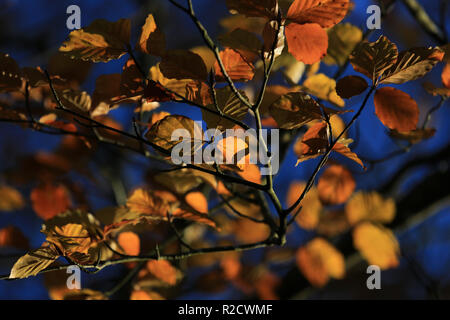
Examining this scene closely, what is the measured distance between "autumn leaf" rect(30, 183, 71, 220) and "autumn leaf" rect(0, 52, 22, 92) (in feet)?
1.59

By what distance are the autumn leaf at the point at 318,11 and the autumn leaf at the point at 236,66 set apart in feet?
0.31

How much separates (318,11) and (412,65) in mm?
146

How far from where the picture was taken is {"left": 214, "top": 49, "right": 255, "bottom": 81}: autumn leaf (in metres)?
0.51

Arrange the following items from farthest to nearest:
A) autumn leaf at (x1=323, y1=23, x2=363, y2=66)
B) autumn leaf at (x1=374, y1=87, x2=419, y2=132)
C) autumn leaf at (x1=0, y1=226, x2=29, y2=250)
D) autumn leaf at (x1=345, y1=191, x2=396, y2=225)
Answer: autumn leaf at (x1=345, y1=191, x2=396, y2=225)
autumn leaf at (x1=0, y1=226, x2=29, y2=250)
autumn leaf at (x1=323, y1=23, x2=363, y2=66)
autumn leaf at (x1=374, y1=87, x2=419, y2=132)

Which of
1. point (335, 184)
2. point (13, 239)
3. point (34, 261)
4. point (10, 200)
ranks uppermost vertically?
point (10, 200)

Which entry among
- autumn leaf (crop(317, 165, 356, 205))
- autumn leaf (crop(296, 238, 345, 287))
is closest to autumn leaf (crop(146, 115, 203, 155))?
autumn leaf (crop(317, 165, 356, 205))

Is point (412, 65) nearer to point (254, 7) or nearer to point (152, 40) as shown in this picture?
point (254, 7)

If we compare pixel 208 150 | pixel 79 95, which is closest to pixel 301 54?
pixel 208 150

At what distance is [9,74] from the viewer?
1.83 feet

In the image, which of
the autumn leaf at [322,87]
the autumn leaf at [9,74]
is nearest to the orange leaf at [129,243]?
the autumn leaf at [9,74]

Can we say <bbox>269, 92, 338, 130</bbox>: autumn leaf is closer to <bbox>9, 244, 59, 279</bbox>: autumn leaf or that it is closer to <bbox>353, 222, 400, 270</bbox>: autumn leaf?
<bbox>9, 244, 59, 279</bbox>: autumn leaf

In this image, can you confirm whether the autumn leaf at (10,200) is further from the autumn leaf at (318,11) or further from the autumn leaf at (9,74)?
the autumn leaf at (318,11)

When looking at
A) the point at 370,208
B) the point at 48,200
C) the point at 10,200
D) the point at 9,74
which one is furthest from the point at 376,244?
the point at 10,200
